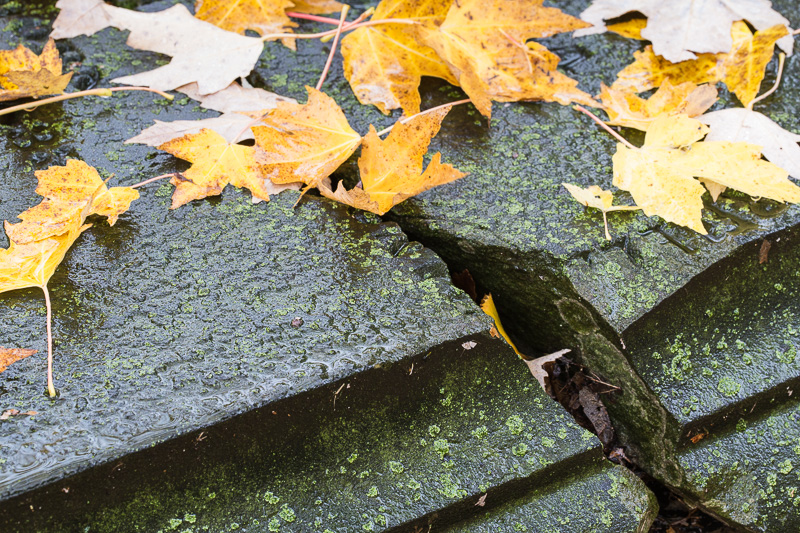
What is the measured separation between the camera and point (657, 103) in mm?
1488

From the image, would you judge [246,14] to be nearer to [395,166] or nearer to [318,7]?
[318,7]

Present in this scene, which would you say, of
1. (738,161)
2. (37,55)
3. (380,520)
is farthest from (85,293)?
(738,161)

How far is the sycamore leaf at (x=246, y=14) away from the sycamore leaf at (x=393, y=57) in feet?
0.91

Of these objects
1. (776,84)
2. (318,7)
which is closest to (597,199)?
(776,84)

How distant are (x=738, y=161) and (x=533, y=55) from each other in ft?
1.75

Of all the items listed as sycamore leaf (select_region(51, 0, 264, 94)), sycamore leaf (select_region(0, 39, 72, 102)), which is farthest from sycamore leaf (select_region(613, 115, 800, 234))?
sycamore leaf (select_region(0, 39, 72, 102))

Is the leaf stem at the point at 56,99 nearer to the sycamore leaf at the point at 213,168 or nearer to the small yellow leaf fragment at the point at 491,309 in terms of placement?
the sycamore leaf at the point at 213,168

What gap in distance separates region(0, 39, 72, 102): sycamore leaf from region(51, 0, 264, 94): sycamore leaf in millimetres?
154

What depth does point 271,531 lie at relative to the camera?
100 centimetres

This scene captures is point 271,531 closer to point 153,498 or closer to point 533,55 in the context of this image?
point 153,498

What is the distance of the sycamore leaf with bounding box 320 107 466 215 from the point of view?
121cm

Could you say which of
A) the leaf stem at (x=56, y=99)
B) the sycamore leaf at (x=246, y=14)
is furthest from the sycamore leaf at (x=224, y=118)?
the sycamore leaf at (x=246, y=14)

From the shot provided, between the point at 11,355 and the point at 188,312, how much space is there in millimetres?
270

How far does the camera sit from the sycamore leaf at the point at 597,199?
1.30m
